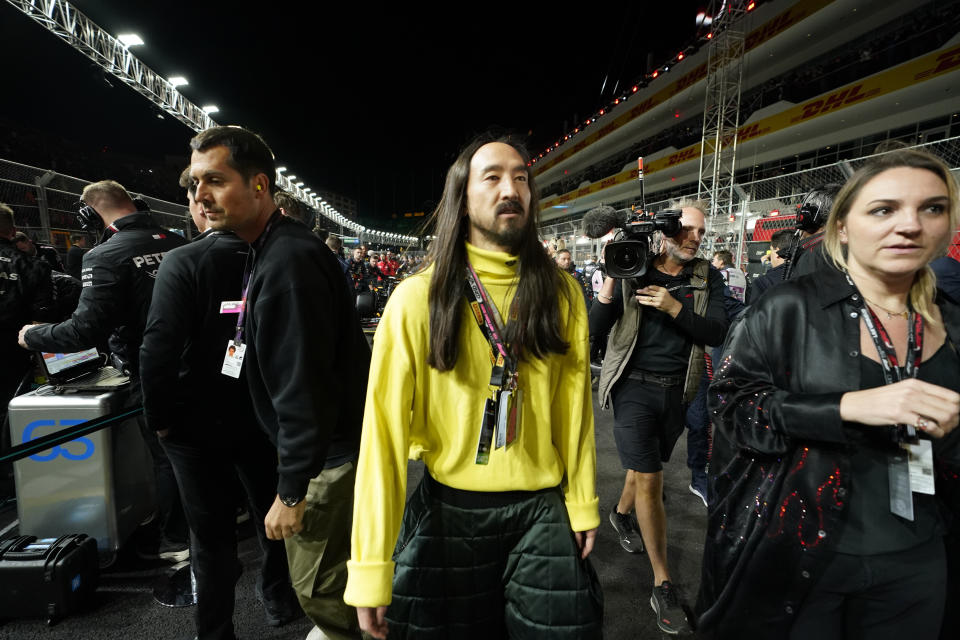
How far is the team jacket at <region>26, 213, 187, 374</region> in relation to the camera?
2.20m

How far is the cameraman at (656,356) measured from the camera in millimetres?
2248

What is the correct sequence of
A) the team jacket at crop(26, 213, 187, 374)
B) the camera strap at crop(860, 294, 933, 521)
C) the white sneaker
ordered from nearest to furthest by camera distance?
the camera strap at crop(860, 294, 933, 521), the white sneaker, the team jacket at crop(26, 213, 187, 374)

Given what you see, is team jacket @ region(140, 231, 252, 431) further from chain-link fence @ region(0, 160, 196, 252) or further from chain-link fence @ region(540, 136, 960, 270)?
chain-link fence @ region(540, 136, 960, 270)

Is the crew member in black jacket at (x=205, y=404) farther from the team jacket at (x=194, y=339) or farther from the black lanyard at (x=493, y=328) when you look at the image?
the black lanyard at (x=493, y=328)

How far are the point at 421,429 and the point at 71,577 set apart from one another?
223cm

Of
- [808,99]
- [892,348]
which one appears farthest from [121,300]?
[808,99]

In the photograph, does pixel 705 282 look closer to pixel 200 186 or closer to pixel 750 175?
pixel 200 186

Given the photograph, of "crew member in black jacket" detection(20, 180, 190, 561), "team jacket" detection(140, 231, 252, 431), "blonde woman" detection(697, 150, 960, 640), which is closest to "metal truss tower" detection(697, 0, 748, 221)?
"blonde woman" detection(697, 150, 960, 640)

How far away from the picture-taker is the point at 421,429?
125cm

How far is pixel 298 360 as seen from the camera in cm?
149

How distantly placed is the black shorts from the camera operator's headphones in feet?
4.04

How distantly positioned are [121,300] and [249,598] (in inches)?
66.9

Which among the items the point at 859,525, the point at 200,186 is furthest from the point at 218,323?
the point at 859,525

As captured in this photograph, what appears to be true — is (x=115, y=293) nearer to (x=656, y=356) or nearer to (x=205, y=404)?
(x=205, y=404)
